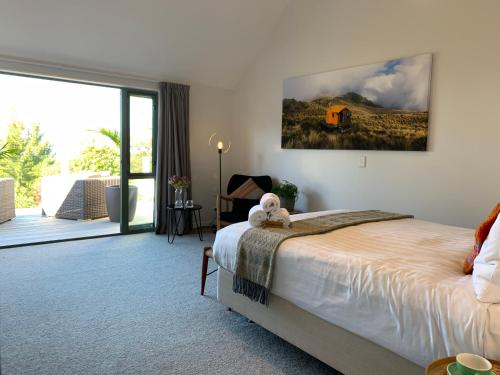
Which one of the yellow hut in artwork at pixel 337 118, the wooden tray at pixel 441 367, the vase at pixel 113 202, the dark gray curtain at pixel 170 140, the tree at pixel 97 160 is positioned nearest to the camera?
the wooden tray at pixel 441 367

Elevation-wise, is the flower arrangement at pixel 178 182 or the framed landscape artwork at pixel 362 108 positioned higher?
the framed landscape artwork at pixel 362 108

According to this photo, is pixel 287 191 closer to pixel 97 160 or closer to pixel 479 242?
pixel 479 242

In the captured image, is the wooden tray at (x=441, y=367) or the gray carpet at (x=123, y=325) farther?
the gray carpet at (x=123, y=325)

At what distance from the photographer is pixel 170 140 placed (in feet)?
17.8

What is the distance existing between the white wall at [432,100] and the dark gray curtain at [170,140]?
1.23m

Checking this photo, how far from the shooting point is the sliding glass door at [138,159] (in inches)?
207

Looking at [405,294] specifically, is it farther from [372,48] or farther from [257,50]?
[257,50]

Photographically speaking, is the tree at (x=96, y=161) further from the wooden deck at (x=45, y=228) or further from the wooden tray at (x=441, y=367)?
the wooden tray at (x=441, y=367)

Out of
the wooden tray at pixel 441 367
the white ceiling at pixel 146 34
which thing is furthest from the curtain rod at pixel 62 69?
the wooden tray at pixel 441 367

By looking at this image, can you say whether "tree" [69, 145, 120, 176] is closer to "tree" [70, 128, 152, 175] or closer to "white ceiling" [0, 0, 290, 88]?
"tree" [70, 128, 152, 175]

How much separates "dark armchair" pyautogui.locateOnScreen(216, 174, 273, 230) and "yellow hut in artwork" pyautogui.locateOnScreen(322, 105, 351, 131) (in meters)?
1.18

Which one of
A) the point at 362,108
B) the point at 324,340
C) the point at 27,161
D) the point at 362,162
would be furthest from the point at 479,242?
the point at 27,161

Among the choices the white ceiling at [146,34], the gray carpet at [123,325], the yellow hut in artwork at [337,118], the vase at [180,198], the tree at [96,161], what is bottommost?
the gray carpet at [123,325]

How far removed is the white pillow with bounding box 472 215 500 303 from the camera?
150cm
